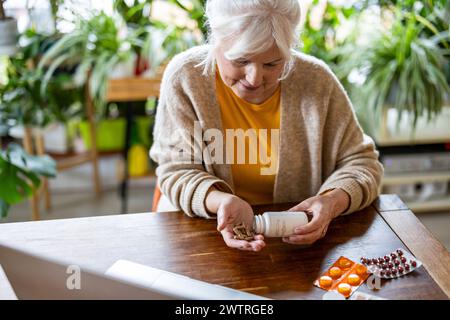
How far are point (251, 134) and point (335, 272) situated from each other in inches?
19.7

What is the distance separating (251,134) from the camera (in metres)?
1.43

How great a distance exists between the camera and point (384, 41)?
2.37 m

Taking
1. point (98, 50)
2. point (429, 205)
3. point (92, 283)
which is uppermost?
point (92, 283)

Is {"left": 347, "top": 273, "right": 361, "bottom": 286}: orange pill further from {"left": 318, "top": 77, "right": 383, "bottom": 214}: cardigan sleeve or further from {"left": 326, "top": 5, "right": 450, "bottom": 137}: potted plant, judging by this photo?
{"left": 326, "top": 5, "right": 450, "bottom": 137}: potted plant

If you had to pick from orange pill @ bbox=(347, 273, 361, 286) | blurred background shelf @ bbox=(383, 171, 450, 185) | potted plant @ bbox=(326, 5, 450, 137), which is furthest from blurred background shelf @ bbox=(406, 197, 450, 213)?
orange pill @ bbox=(347, 273, 361, 286)

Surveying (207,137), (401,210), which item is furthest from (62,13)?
(401,210)

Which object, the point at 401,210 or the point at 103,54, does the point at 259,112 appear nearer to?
the point at 401,210

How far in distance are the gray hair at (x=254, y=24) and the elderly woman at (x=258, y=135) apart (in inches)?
1.7

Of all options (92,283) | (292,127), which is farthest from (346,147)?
(92,283)

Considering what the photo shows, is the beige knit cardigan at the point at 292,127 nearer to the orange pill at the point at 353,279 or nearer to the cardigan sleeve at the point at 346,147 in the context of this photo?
the cardigan sleeve at the point at 346,147

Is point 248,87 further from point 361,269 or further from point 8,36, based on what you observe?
point 8,36

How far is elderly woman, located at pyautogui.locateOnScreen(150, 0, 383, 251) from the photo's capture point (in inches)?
51.6
